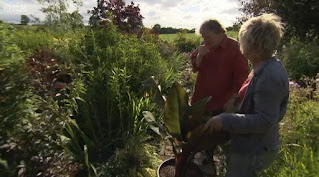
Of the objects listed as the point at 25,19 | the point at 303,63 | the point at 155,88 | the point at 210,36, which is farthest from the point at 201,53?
the point at 25,19

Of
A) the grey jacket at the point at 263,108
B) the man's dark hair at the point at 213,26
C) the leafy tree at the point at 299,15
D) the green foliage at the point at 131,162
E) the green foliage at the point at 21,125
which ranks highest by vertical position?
the leafy tree at the point at 299,15

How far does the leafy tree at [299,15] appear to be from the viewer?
10164 mm

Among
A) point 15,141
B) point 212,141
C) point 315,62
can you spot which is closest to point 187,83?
point 315,62

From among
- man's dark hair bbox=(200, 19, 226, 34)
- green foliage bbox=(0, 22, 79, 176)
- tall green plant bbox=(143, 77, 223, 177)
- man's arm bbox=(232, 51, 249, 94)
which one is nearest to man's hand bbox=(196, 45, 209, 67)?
man's dark hair bbox=(200, 19, 226, 34)

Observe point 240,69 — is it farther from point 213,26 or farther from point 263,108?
point 263,108

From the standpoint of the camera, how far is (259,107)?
196 centimetres

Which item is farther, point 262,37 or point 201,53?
point 201,53

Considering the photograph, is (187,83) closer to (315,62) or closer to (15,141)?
(315,62)

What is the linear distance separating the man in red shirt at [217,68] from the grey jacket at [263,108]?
989mm

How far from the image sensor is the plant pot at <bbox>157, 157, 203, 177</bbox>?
312 cm

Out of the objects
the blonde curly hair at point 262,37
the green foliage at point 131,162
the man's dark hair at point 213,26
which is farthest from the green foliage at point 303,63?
the blonde curly hair at point 262,37

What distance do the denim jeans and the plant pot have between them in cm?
81

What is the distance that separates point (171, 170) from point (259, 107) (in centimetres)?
163

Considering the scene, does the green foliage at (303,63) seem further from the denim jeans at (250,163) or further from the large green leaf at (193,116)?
the denim jeans at (250,163)
